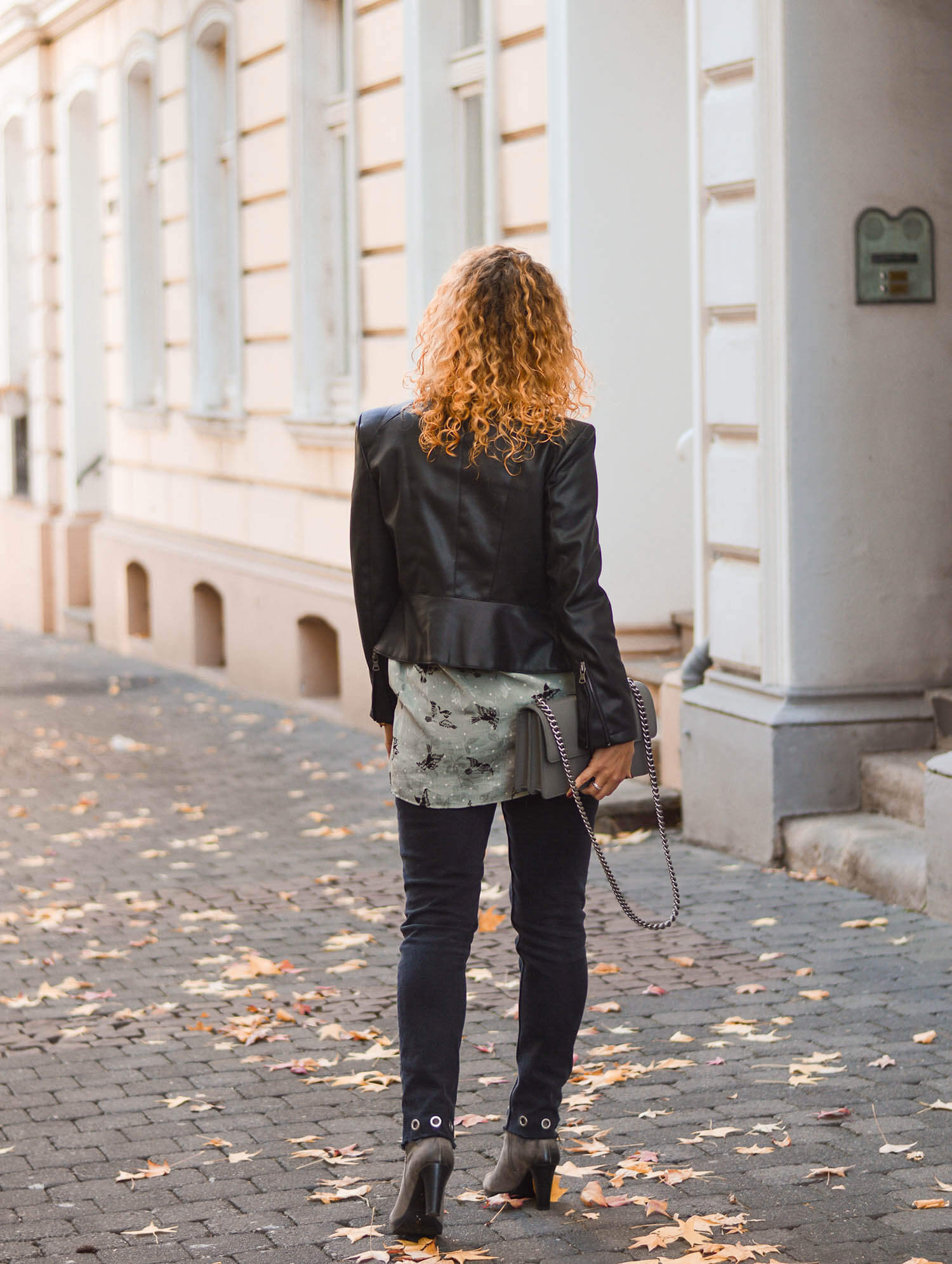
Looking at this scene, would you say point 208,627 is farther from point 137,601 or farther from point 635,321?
point 635,321

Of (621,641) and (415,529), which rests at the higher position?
(415,529)

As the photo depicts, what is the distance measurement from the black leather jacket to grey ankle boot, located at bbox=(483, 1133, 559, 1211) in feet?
2.76

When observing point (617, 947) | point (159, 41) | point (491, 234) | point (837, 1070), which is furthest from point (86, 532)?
point (837, 1070)

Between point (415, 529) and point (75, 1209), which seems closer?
point (415, 529)

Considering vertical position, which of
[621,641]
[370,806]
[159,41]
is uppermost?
[159,41]

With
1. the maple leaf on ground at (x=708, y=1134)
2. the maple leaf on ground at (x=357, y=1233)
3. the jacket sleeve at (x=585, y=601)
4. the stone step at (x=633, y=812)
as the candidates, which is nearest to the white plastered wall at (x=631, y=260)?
the stone step at (x=633, y=812)

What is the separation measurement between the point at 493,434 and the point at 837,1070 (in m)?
2.02

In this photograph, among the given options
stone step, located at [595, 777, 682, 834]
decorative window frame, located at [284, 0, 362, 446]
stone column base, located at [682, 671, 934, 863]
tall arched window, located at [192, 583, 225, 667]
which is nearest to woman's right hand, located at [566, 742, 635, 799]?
stone column base, located at [682, 671, 934, 863]

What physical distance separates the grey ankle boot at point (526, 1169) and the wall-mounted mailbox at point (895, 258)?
4.00m

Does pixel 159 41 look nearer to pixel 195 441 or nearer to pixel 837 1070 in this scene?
pixel 195 441

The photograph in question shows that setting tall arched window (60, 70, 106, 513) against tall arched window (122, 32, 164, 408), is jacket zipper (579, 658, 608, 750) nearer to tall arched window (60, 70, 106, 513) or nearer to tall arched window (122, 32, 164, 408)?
tall arched window (122, 32, 164, 408)

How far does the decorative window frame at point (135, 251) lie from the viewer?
1527cm

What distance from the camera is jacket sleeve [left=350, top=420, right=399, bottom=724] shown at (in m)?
3.82

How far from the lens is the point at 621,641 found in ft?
29.5
